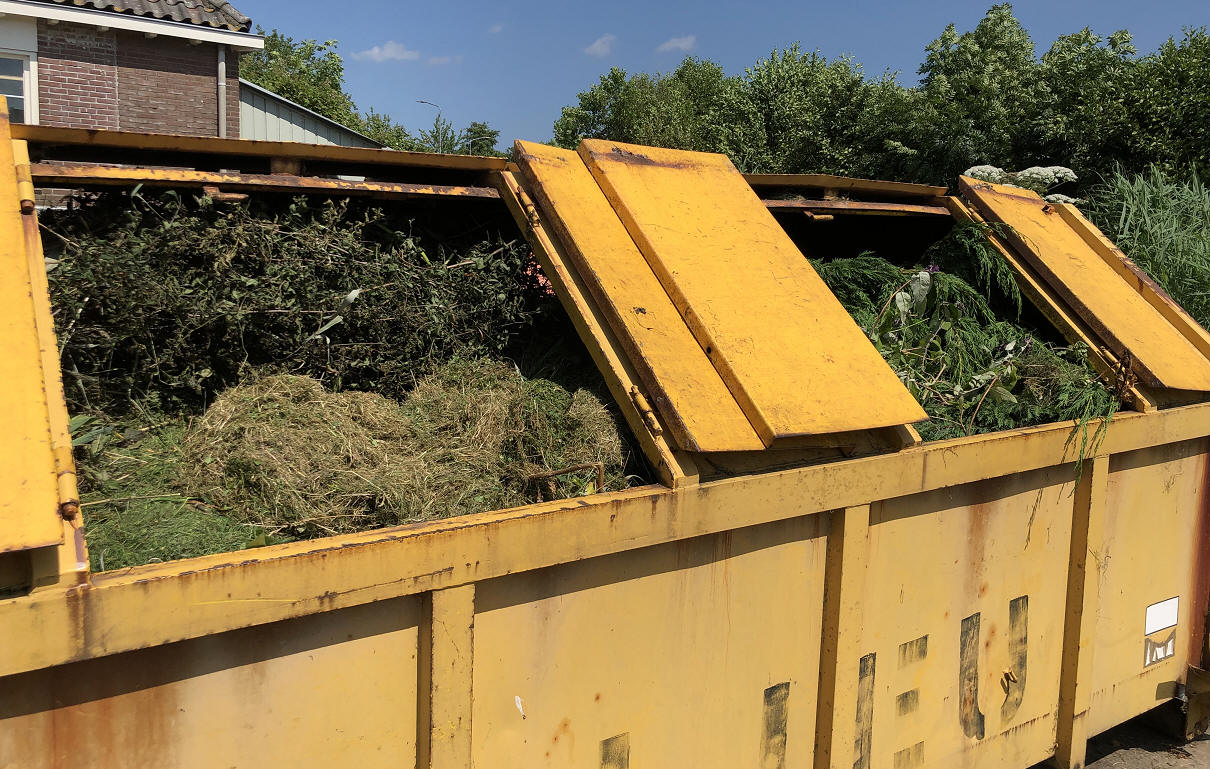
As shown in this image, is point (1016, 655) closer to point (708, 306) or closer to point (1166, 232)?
point (708, 306)

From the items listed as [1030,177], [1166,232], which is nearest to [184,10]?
[1030,177]

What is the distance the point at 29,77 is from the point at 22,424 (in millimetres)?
11770

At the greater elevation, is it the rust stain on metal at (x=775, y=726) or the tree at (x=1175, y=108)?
the tree at (x=1175, y=108)

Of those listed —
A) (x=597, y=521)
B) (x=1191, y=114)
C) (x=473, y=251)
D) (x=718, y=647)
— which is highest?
(x=1191, y=114)

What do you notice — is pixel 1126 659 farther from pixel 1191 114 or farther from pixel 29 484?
pixel 1191 114

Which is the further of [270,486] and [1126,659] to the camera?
[1126,659]

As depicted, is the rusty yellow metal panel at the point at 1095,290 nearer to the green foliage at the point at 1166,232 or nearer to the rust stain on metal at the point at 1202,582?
the rust stain on metal at the point at 1202,582

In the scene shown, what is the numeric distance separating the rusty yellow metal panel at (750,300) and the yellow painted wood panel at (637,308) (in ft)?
0.15

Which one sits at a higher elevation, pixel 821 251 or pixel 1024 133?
pixel 1024 133

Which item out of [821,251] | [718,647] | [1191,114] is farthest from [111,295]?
[1191,114]

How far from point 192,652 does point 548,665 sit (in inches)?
31.7

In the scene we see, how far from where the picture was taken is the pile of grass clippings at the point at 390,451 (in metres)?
2.17

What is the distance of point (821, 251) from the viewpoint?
4.54 meters

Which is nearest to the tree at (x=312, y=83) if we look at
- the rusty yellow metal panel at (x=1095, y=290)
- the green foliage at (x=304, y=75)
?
the green foliage at (x=304, y=75)
